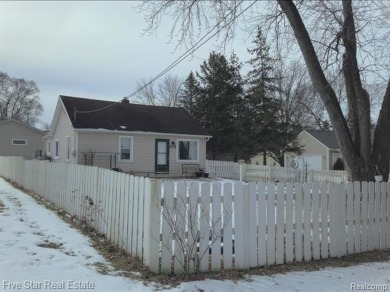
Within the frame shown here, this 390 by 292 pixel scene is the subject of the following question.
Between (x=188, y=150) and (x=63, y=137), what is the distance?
7800 mm

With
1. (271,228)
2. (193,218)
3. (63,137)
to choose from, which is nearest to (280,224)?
(271,228)

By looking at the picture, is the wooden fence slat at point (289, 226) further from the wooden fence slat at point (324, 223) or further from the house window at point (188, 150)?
the house window at point (188, 150)

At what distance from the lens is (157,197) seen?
5.84 metres

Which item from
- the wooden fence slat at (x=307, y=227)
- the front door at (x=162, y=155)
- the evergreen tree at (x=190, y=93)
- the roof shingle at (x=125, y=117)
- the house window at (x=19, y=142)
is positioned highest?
Answer: the evergreen tree at (x=190, y=93)

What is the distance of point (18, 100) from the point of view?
81.2m

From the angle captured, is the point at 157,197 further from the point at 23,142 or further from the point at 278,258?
the point at 23,142

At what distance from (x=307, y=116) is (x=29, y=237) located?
163 ft

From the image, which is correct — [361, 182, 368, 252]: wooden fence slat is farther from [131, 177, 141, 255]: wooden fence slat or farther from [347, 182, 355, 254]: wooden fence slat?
[131, 177, 141, 255]: wooden fence slat

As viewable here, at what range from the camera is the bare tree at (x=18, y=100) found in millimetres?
79188

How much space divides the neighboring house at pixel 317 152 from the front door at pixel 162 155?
17837 millimetres

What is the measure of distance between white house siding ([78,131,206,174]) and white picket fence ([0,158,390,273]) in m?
15.3

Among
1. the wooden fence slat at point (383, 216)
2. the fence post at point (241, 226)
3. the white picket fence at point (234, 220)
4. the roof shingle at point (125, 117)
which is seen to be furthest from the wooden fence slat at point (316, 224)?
the roof shingle at point (125, 117)

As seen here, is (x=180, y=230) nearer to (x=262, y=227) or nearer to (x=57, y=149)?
(x=262, y=227)

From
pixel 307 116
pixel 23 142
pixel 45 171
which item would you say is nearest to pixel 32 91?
pixel 23 142
